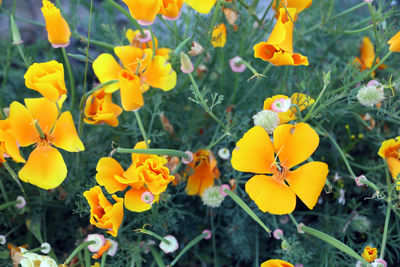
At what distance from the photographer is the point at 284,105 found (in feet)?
2.76

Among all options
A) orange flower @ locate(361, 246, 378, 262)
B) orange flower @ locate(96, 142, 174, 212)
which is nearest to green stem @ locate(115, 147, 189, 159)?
orange flower @ locate(96, 142, 174, 212)

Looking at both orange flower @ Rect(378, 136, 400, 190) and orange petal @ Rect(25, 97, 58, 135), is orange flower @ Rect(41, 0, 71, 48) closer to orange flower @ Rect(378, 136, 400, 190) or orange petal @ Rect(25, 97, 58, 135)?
orange petal @ Rect(25, 97, 58, 135)

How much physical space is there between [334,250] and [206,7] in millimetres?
749

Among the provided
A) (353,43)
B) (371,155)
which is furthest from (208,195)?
(353,43)

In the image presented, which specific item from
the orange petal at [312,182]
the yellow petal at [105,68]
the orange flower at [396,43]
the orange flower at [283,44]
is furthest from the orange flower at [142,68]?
the orange flower at [396,43]

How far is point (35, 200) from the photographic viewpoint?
1.12m

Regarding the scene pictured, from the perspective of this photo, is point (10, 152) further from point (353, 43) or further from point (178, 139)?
point (353, 43)

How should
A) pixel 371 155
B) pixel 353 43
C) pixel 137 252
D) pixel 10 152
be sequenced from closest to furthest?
1. pixel 10 152
2. pixel 137 252
3. pixel 371 155
4. pixel 353 43

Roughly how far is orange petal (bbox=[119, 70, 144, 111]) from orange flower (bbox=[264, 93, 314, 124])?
0.90 feet

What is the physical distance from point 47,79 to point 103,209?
29 centimetres

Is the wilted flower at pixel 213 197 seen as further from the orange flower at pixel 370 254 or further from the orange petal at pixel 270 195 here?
the orange flower at pixel 370 254

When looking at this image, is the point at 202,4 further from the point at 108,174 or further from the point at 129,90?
the point at 108,174

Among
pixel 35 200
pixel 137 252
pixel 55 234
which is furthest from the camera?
pixel 55 234

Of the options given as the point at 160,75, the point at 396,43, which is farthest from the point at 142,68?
the point at 396,43
